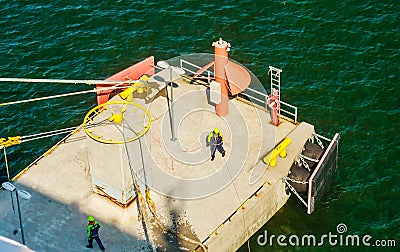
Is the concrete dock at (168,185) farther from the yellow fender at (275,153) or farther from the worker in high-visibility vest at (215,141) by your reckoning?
the worker in high-visibility vest at (215,141)

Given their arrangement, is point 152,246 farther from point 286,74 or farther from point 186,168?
point 286,74

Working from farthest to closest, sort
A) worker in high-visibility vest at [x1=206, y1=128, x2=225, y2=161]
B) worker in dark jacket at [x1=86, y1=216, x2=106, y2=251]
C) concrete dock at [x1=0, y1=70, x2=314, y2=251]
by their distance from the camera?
worker in high-visibility vest at [x1=206, y1=128, x2=225, y2=161] < concrete dock at [x1=0, y1=70, x2=314, y2=251] < worker in dark jacket at [x1=86, y1=216, x2=106, y2=251]

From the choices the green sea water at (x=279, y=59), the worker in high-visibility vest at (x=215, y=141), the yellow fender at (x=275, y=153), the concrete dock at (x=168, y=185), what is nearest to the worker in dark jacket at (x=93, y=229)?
the concrete dock at (x=168, y=185)

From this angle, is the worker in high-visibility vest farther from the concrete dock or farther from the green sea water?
the green sea water

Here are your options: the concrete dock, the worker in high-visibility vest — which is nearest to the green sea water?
the concrete dock

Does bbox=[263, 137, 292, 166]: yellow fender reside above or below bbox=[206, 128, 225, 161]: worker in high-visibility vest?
below

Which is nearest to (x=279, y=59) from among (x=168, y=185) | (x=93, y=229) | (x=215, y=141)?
Answer: (x=215, y=141)
